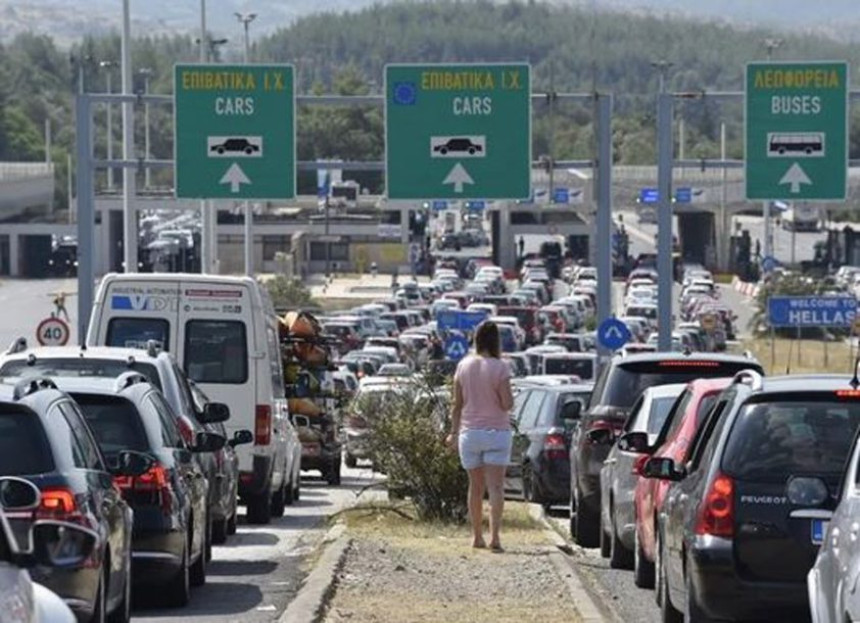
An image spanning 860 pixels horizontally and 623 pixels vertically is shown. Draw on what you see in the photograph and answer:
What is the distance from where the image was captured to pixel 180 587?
15.9 meters

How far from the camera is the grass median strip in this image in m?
15.1

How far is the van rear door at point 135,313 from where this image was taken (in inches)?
998

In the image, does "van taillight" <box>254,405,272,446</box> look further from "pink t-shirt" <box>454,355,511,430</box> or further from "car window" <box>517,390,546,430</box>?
"pink t-shirt" <box>454,355,511,430</box>

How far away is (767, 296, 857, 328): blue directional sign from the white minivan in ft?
101

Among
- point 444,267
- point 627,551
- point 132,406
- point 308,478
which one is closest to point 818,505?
point 132,406

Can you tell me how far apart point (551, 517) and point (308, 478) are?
11.5m

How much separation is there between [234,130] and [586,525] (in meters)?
17.0

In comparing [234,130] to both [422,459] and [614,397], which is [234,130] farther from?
[614,397]

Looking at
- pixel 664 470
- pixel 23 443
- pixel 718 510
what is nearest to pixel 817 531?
pixel 718 510

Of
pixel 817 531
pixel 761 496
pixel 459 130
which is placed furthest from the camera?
pixel 459 130

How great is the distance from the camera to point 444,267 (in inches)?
4692

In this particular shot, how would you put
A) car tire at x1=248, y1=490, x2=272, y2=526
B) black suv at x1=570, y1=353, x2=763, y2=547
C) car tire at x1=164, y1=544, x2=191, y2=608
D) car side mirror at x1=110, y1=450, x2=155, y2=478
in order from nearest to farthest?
car side mirror at x1=110, y1=450, x2=155, y2=478 → car tire at x1=164, y1=544, x2=191, y2=608 → black suv at x1=570, y1=353, x2=763, y2=547 → car tire at x1=248, y1=490, x2=272, y2=526

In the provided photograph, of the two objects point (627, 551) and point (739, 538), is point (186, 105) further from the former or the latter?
point (739, 538)

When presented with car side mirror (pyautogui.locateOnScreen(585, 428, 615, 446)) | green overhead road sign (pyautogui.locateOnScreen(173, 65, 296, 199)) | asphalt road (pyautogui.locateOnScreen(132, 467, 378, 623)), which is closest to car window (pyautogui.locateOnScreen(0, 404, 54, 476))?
asphalt road (pyautogui.locateOnScreen(132, 467, 378, 623))
